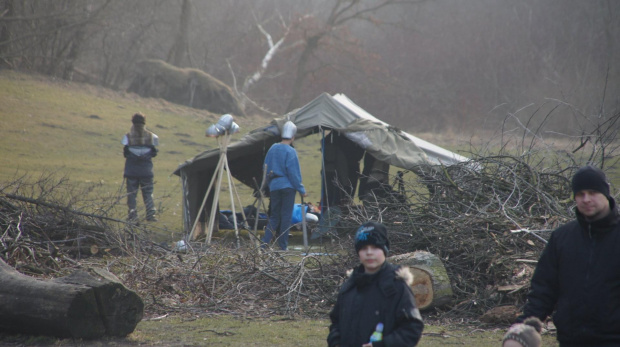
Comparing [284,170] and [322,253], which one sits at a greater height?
[284,170]

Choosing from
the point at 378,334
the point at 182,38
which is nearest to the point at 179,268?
the point at 378,334

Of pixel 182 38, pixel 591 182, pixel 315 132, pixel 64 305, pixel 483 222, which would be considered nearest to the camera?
pixel 591 182

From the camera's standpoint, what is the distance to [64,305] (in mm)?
4500

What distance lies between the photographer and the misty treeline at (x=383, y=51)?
35562 millimetres

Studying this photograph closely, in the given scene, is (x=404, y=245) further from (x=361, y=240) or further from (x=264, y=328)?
(x=361, y=240)

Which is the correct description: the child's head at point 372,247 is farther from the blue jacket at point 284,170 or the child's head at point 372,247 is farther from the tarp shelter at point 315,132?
the tarp shelter at point 315,132

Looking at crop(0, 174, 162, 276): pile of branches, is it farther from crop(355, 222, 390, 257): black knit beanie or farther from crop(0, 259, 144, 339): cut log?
crop(355, 222, 390, 257): black knit beanie

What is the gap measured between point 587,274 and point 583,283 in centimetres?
4

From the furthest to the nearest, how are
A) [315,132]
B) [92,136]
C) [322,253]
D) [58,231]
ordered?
[92,136]
[315,132]
[58,231]
[322,253]

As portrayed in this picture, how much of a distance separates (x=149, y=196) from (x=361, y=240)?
857 cm

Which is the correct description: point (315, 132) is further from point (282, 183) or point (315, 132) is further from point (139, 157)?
point (139, 157)

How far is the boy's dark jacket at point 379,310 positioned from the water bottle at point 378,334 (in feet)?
0.05

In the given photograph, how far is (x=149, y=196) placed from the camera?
11.1 m

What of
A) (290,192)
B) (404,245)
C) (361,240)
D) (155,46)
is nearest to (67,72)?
(155,46)
